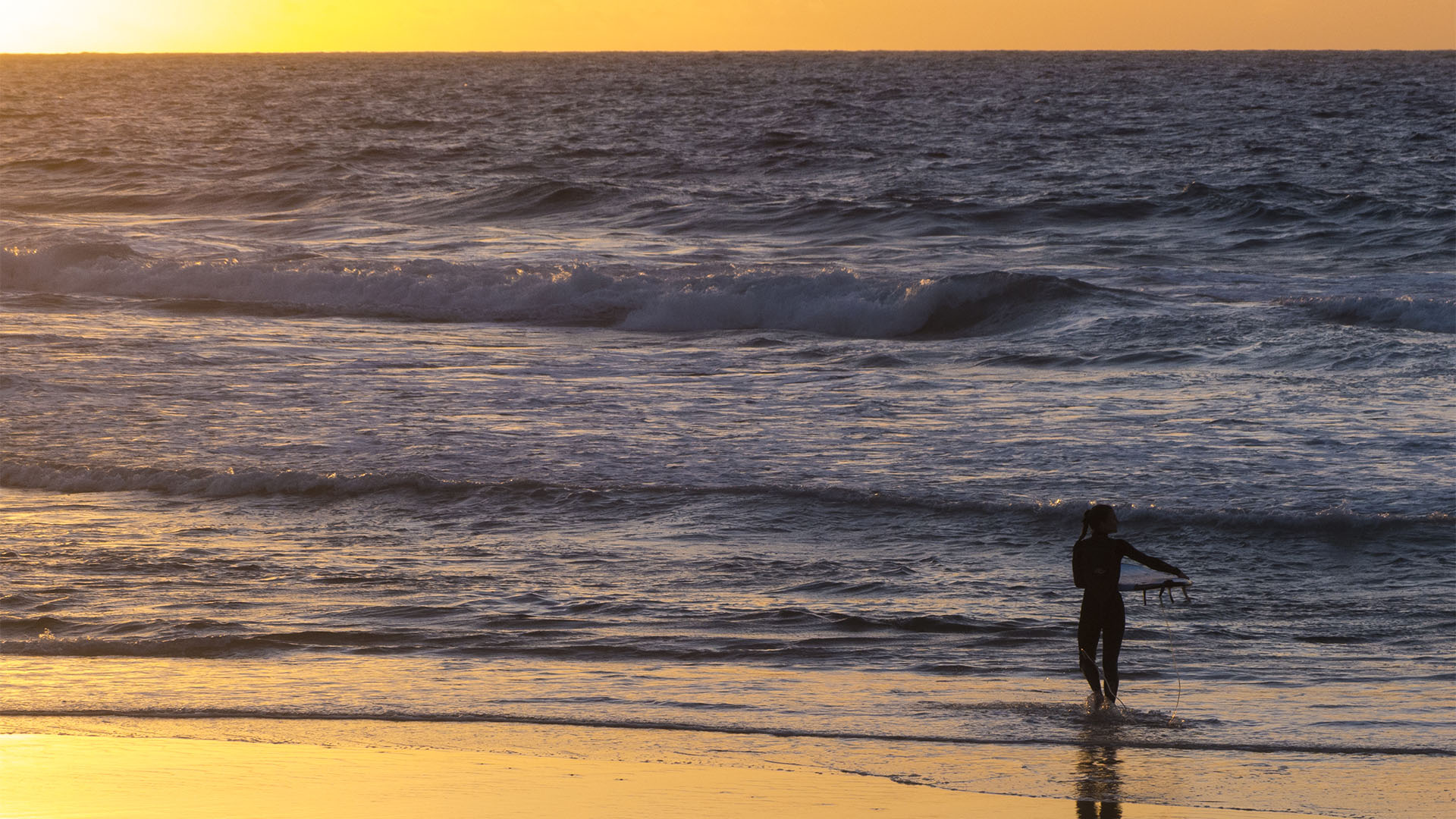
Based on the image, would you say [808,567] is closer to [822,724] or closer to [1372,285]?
[822,724]

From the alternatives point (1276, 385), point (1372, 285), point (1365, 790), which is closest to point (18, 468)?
point (1365, 790)

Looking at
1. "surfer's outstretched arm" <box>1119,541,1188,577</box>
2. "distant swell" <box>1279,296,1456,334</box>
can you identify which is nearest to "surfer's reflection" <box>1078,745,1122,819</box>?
"surfer's outstretched arm" <box>1119,541,1188,577</box>

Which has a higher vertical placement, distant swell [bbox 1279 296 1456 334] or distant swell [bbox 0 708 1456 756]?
distant swell [bbox 1279 296 1456 334]

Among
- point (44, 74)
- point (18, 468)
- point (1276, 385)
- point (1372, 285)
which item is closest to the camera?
point (18, 468)

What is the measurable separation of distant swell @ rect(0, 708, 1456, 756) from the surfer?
60cm

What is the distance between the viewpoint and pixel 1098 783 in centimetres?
555

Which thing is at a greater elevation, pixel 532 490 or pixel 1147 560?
pixel 532 490

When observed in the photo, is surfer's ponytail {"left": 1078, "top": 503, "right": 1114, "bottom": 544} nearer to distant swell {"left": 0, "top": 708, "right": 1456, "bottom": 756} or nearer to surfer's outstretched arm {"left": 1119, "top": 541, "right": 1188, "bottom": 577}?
surfer's outstretched arm {"left": 1119, "top": 541, "right": 1188, "bottom": 577}

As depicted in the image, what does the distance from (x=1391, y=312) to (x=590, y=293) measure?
10.3m

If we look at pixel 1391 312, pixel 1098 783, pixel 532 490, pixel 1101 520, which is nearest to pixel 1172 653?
pixel 1101 520

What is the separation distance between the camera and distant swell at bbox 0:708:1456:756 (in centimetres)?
595

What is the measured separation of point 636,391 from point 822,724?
849 centimetres

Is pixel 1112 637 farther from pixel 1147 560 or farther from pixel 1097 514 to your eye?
pixel 1097 514

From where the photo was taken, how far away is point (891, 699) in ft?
21.9
